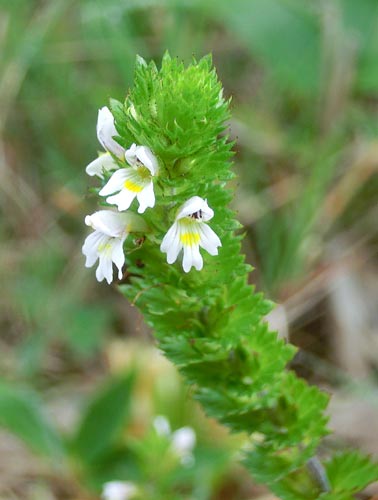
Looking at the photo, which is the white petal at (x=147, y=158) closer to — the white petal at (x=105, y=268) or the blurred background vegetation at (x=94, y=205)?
the white petal at (x=105, y=268)

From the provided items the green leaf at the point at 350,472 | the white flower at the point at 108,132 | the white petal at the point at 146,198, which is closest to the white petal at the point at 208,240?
the white petal at the point at 146,198

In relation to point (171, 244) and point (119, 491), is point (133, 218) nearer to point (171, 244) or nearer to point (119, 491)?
point (171, 244)

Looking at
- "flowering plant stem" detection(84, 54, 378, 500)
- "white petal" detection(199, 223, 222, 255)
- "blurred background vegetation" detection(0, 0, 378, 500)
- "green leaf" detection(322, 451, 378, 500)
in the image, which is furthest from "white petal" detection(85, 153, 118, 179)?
"blurred background vegetation" detection(0, 0, 378, 500)

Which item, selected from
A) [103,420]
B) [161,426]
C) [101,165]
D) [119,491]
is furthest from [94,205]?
[101,165]

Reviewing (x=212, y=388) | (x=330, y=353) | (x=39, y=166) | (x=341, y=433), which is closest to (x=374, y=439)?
(x=341, y=433)

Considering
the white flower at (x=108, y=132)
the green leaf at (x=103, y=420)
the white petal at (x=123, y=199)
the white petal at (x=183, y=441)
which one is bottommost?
the white petal at (x=123, y=199)

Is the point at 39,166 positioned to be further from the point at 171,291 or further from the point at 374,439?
the point at 171,291

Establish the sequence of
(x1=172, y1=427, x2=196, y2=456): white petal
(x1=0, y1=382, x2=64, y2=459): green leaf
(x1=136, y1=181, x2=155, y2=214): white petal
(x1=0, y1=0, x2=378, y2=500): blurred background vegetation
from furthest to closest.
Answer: (x1=0, y1=0, x2=378, y2=500): blurred background vegetation → (x1=0, y1=382, x2=64, y2=459): green leaf → (x1=172, y1=427, x2=196, y2=456): white petal → (x1=136, y1=181, x2=155, y2=214): white petal

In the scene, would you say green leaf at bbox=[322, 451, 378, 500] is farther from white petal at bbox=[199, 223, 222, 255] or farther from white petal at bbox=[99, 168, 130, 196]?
white petal at bbox=[99, 168, 130, 196]
